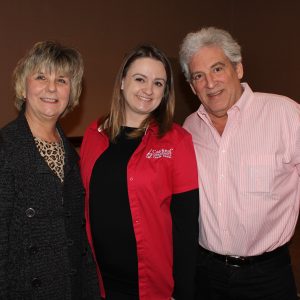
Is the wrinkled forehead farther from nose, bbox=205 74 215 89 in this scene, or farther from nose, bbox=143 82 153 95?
nose, bbox=205 74 215 89

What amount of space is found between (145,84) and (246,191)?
76cm

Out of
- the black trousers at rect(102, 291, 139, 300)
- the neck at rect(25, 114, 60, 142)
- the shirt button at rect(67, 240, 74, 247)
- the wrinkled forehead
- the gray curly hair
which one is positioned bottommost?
the black trousers at rect(102, 291, 139, 300)

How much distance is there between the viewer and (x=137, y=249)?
1800mm

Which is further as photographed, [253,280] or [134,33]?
[134,33]

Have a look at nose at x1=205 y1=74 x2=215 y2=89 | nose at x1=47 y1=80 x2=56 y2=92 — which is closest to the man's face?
nose at x1=205 y1=74 x2=215 y2=89

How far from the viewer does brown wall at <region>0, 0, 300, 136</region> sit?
11.7 feet

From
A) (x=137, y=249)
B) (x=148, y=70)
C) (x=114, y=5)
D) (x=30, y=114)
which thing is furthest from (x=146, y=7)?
(x=137, y=249)

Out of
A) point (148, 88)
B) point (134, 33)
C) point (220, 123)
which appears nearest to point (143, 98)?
point (148, 88)

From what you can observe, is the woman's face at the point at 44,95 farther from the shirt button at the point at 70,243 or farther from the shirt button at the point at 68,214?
the shirt button at the point at 70,243

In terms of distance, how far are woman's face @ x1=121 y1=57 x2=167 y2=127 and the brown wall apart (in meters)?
2.10

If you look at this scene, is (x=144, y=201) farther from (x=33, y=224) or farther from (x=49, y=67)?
(x=49, y=67)

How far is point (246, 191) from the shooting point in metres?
1.79

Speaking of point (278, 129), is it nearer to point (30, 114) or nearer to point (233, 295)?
point (233, 295)

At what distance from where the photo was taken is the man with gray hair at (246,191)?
178cm
